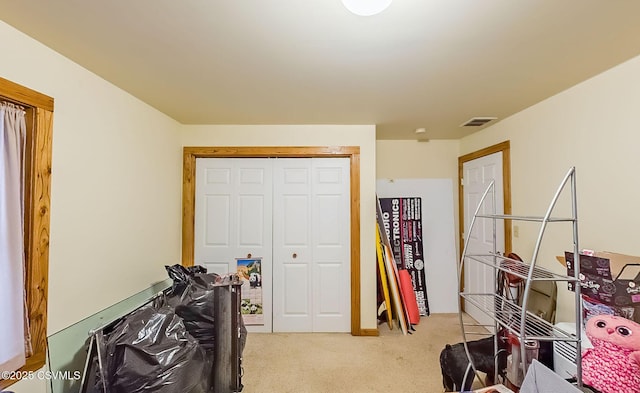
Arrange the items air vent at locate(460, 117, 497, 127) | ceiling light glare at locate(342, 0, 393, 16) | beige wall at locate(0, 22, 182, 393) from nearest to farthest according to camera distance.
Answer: ceiling light glare at locate(342, 0, 393, 16) < beige wall at locate(0, 22, 182, 393) < air vent at locate(460, 117, 497, 127)

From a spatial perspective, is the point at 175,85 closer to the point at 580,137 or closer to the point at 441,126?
the point at 441,126

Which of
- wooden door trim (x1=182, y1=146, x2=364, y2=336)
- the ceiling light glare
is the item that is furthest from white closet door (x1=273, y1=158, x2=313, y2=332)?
the ceiling light glare

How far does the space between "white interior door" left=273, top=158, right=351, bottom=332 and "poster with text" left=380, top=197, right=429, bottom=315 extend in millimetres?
852

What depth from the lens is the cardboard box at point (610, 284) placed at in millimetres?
1465

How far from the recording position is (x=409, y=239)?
383 cm

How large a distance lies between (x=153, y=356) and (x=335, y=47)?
1950 millimetres

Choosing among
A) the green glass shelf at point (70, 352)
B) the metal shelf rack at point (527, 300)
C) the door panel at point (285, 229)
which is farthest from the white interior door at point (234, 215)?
the metal shelf rack at point (527, 300)

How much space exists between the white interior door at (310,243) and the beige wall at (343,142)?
0.60 ft

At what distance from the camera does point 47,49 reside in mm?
1656

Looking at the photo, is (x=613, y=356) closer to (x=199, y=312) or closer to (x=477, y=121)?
(x=199, y=312)

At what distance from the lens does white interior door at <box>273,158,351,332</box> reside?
3.28 metres

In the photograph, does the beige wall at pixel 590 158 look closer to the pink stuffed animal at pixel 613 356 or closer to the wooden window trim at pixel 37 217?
the pink stuffed animal at pixel 613 356

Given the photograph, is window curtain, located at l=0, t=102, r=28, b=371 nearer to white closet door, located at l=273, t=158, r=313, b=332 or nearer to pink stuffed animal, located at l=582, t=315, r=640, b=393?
white closet door, located at l=273, t=158, r=313, b=332

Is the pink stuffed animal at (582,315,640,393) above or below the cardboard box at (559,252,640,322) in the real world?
below
